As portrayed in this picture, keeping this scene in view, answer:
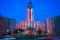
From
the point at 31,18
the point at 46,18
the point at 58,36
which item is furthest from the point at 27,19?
the point at 58,36

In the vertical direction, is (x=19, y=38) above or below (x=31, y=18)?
below

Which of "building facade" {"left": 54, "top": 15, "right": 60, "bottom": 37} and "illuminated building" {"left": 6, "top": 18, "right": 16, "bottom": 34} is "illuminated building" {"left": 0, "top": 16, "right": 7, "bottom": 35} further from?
"building facade" {"left": 54, "top": 15, "right": 60, "bottom": 37}

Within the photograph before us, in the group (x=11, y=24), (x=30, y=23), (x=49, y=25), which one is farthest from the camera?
(x=30, y=23)

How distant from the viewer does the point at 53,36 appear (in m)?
4.29

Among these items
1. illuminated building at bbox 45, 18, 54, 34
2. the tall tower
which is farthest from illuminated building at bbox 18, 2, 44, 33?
illuminated building at bbox 45, 18, 54, 34

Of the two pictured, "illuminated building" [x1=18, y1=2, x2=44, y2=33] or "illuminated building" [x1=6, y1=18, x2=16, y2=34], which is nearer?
"illuminated building" [x1=6, y1=18, x2=16, y2=34]

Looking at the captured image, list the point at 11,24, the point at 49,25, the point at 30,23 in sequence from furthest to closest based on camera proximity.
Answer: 1. the point at 30,23
2. the point at 49,25
3. the point at 11,24

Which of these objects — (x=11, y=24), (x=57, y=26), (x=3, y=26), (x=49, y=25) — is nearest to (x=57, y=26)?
(x=57, y=26)

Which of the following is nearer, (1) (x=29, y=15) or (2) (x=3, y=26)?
(2) (x=3, y=26)

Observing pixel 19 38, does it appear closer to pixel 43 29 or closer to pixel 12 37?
pixel 12 37

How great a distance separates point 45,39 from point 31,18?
486mm

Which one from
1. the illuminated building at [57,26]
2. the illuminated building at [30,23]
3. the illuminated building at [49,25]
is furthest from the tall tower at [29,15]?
the illuminated building at [57,26]

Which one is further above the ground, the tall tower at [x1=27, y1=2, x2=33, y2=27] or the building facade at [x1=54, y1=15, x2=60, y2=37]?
the tall tower at [x1=27, y1=2, x2=33, y2=27]

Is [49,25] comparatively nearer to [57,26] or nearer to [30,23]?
[57,26]
